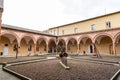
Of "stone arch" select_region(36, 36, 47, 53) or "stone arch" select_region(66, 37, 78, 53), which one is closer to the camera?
"stone arch" select_region(36, 36, 47, 53)

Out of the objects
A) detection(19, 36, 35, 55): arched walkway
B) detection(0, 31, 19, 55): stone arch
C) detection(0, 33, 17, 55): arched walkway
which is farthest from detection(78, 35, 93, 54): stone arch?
detection(0, 33, 17, 55): arched walkway

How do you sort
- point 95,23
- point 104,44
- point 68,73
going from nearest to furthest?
point 68,73, point 104,44, point 95,23

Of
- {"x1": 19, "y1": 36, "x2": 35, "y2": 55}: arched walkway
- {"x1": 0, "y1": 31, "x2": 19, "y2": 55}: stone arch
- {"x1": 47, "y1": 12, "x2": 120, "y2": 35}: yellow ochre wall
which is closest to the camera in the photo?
{"x1": 0, "y1": 31, "x2": 19, "y2": 55}: stone arch

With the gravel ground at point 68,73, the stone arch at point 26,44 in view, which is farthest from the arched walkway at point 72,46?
the gravel ground at point 68,73

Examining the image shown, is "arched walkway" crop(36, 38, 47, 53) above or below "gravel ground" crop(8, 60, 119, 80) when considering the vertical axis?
above

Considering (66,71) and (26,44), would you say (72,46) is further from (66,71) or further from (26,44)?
(66,71)

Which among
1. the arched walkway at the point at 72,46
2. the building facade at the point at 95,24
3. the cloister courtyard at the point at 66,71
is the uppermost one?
the building facade at the point at 95,24

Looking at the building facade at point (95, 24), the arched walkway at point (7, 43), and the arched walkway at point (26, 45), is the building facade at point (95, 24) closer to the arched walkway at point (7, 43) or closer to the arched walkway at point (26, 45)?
the arched walkway at point (26, 45)

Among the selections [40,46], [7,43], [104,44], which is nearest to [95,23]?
[104,44]

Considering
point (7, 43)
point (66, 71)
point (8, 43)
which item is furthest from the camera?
point (8, 43)

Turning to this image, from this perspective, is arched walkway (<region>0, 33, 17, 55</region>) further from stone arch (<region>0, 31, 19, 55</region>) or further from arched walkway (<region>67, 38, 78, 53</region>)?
arched walkway (<region>67, 38, 78, 53</region>)

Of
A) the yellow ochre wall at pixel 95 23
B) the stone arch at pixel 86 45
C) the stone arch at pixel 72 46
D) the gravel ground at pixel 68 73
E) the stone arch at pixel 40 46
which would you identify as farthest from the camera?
the stone arch at pixel 72 46

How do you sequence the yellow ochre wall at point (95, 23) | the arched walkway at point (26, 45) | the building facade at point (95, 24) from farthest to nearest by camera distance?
the arched walkway at point (26, 45) < the building facade at point (95, 24) < the yellow ochre wall at point (95, 23)

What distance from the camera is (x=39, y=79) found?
5.25 m
